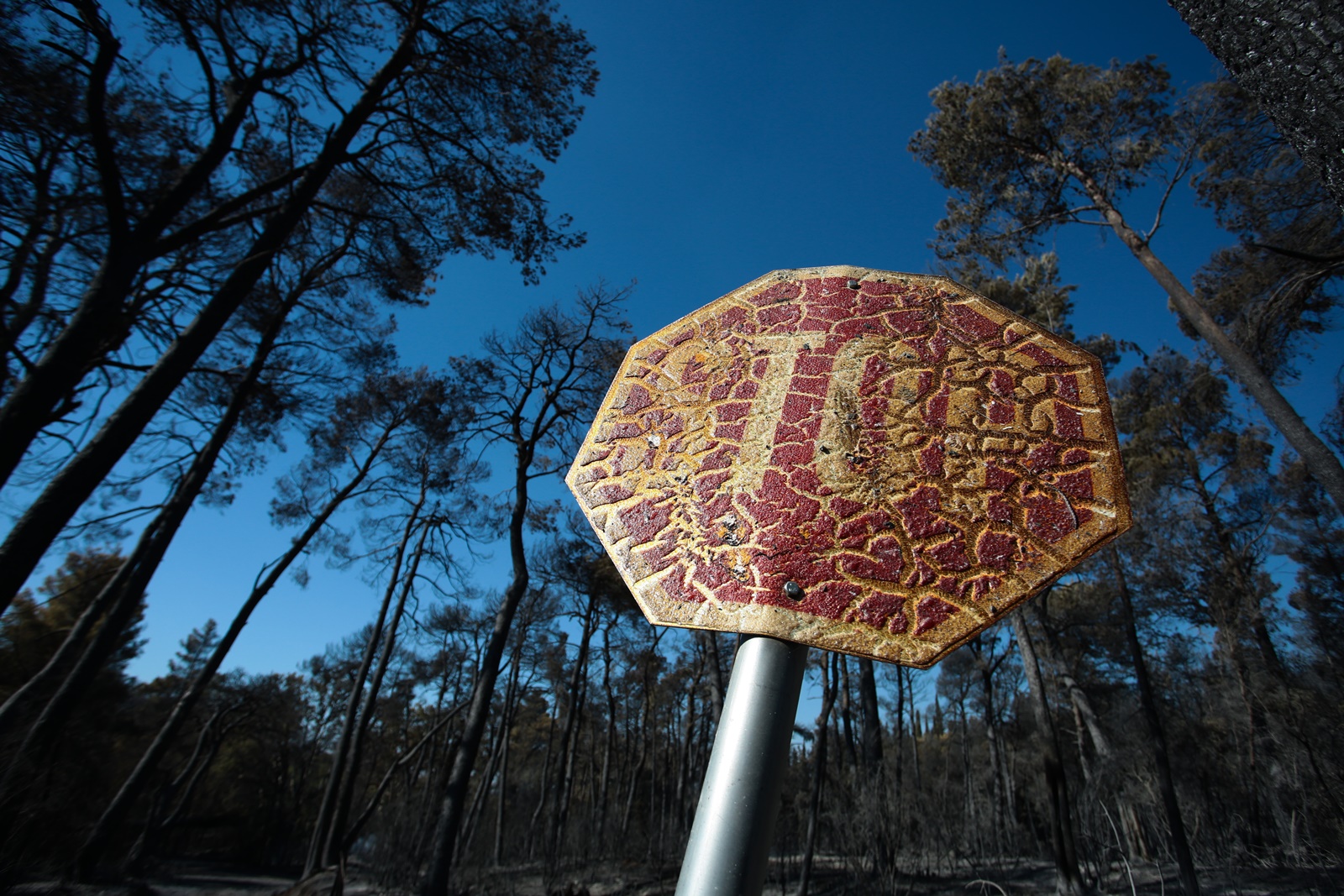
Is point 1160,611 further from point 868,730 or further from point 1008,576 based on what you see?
point 1008,576

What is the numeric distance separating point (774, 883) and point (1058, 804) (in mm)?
6274

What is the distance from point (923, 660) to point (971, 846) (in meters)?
16.3

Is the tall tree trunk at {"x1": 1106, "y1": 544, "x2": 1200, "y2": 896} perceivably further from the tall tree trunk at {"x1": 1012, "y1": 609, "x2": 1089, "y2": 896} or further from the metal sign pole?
the metal sign pole

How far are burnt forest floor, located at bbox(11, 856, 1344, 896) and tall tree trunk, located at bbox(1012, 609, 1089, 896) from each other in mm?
664

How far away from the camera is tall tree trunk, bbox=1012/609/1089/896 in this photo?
703cm

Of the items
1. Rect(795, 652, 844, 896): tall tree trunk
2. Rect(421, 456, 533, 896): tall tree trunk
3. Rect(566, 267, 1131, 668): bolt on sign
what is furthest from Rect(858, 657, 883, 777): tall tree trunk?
Rect(566, 267, 1131, 668): bolt on sign

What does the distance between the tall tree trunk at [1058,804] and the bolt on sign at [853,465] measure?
676 centimetres

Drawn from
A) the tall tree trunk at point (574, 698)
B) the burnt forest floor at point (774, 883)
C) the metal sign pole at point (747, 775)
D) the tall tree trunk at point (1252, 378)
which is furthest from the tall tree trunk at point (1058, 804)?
the tall tree trunk at point (574, 698)

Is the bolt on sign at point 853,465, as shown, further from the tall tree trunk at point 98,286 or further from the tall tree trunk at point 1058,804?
the tall tree trunk at point 1058,804

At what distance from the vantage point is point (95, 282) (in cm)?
419

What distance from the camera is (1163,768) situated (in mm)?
9336

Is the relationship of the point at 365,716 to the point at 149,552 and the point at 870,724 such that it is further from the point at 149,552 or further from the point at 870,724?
the point at 870,724

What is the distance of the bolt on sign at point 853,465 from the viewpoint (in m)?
0.94

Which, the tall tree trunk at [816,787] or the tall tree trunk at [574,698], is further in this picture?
the tall tree trunk at [574,698]
